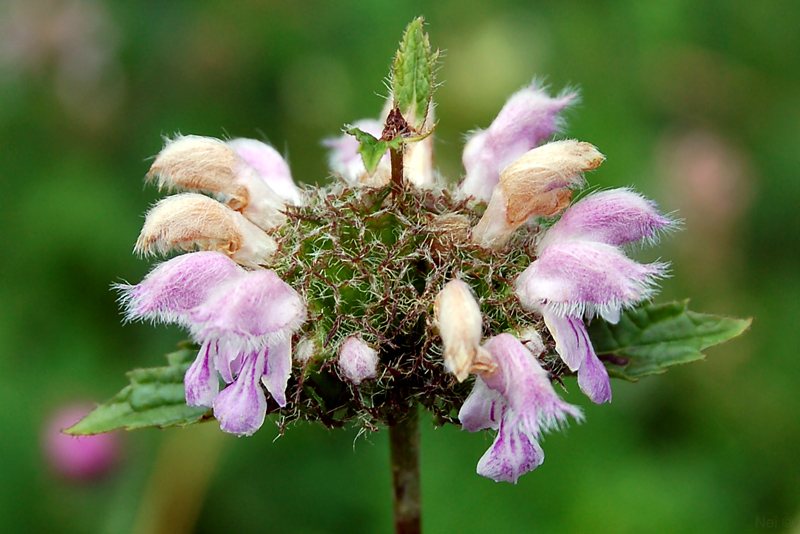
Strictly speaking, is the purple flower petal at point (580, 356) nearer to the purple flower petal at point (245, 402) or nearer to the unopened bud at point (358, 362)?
the unopened bud at point (358, 362)

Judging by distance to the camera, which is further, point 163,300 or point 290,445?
point 290,445

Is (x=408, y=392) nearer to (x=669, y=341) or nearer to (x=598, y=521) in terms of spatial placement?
(x=669, y=341)

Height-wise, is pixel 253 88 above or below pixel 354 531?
above

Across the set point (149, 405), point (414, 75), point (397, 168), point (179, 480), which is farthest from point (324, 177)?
point (414, 75)

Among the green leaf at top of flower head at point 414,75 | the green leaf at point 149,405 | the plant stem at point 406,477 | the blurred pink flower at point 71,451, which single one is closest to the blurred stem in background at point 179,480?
the blurred pink flower at point 71,451

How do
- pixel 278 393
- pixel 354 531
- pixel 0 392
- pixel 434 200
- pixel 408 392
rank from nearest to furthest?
pixel 278 393, pixel 408 392, pixel 434 200, pixel 354 531, pixel 0 392

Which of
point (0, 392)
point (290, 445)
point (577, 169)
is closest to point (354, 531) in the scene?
point (290, 445)

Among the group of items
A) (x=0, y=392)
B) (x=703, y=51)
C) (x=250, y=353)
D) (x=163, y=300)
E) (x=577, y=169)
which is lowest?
(x=250, y=353)
